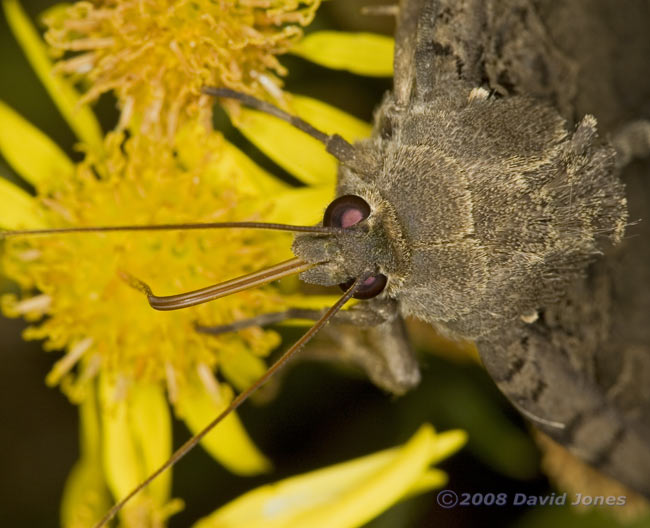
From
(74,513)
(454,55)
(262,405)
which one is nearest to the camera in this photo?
(454,55)

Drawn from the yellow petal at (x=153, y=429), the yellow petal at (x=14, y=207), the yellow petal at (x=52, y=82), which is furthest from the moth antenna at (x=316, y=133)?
the yellow petal at (x=153, y=429)

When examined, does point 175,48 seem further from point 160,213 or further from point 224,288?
point 224,288

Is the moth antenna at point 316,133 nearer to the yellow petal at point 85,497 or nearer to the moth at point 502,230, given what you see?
the moth at point 502,230

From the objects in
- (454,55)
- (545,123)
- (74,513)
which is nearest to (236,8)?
(454,55)

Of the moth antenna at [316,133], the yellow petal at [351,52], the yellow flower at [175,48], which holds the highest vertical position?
the yellow flower at [175,48]

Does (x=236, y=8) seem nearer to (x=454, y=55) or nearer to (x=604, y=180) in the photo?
(x=454, y=55)

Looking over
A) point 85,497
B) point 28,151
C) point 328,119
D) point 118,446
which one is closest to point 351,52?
point 328,119

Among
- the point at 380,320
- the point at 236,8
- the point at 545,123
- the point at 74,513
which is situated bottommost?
the point at 74,513
